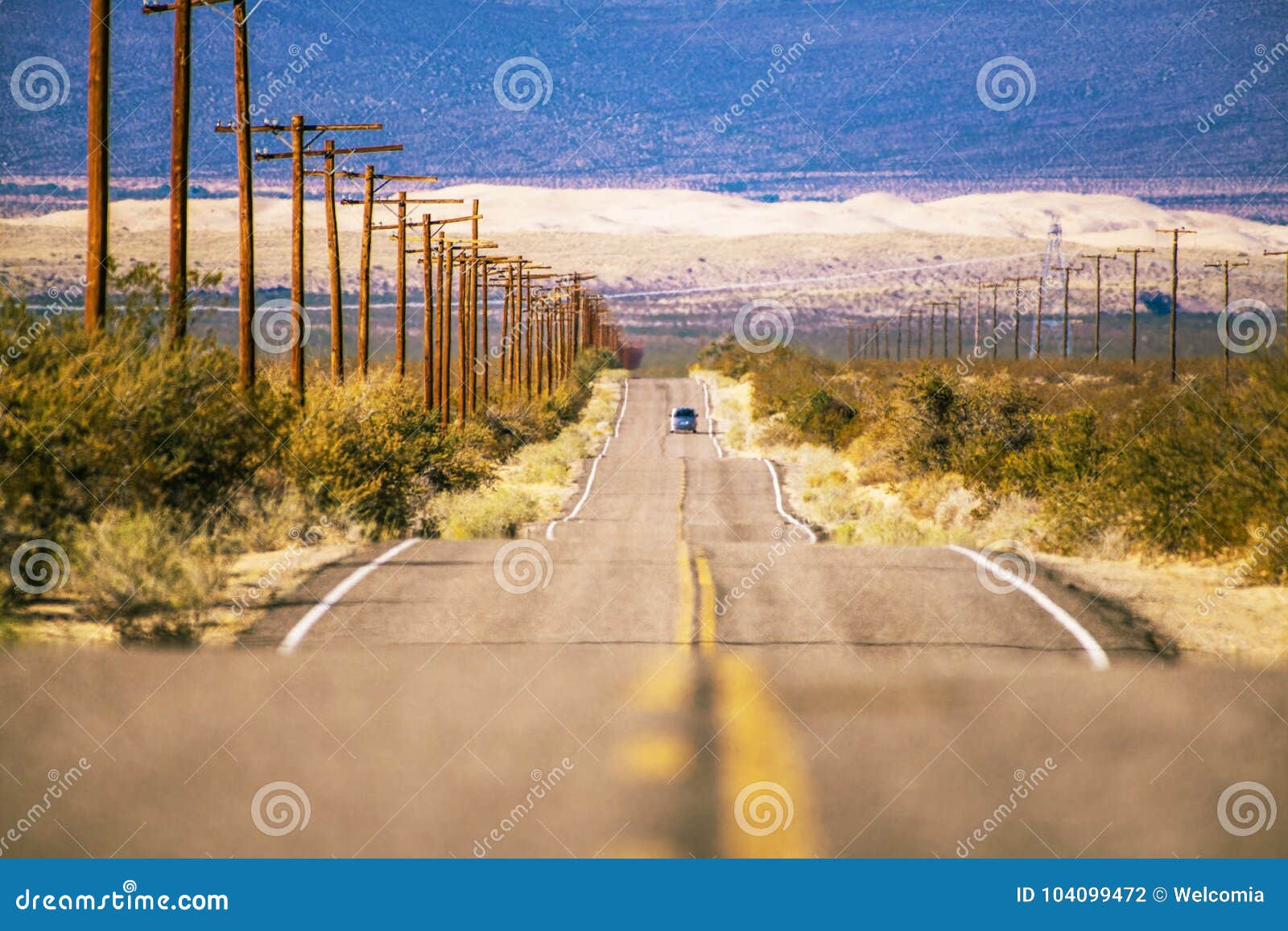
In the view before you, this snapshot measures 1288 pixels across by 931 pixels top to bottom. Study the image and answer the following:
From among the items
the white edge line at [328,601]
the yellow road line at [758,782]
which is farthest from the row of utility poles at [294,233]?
the yellow road line at [758,782]

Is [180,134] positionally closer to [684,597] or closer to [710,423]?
[684,597]

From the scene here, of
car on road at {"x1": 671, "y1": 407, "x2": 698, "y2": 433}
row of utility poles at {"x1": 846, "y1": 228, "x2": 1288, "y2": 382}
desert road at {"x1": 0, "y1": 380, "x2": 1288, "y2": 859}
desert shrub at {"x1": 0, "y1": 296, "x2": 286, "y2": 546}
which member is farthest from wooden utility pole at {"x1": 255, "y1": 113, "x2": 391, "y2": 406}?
car on road at {"x1": 671, "y1": 407, "x2": 698, "y2": 433}

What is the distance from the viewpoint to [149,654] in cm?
1078

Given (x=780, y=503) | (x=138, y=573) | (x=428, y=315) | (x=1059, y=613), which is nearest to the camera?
(x=138, y=573)

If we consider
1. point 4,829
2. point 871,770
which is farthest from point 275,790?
point 871,770

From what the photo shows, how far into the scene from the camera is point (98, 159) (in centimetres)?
1823

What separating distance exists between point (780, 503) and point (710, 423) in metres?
43.4

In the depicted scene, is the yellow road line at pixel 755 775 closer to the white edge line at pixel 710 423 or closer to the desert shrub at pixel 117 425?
the desert shrub at pixel 117 425

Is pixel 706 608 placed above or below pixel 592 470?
above

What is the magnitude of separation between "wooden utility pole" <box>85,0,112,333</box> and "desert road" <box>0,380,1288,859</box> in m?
6.42

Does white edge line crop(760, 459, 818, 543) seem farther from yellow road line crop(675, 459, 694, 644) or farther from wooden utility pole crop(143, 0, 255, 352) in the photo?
wooden utility pole crop(143, 0, 255, 352)

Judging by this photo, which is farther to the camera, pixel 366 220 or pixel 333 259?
pixel 366 220

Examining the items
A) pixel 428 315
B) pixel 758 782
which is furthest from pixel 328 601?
pixel 428 315

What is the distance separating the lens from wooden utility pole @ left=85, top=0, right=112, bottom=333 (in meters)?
18.0
